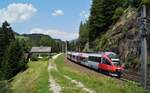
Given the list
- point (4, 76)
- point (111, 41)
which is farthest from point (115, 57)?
point (4, 76)

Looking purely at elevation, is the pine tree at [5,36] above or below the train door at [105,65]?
above

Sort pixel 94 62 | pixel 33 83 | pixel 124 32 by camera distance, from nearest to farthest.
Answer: pixel 33 83 < pixel 94 62 < pixel 124 32

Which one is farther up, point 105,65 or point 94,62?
point 94,62

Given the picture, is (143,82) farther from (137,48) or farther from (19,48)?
(19,48)

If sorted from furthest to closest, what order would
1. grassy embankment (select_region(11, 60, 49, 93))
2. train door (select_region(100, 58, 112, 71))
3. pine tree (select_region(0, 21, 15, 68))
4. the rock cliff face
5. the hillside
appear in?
pine tree (select_region(0, 21, 15, 68))
the hillside
the rock cliff face
train door (select_region(100, 58, 112, 71))
grassy embankment (select_region(11, 60, 49, 93))

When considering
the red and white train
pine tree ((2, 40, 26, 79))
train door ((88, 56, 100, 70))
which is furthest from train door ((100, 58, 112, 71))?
pine tree ((2, 40, 26, 79))

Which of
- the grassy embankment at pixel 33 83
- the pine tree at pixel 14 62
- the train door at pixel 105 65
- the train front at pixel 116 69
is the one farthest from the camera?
the pine tree at pixel 14 62

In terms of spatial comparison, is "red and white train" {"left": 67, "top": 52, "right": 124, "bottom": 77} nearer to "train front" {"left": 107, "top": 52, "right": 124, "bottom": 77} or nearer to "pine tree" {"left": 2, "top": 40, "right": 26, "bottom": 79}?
"train front" {"left": 107, "top": 52, "right": 124, "bottom": 77}

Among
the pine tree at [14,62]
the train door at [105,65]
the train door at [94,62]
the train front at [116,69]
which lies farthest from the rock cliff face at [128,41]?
the pine tree at [14,62]

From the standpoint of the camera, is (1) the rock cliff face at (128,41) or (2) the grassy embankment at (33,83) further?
(1) the rock cliff face at (128,41)

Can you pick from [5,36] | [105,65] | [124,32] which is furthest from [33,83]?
[5,36]

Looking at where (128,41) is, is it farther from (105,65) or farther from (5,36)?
(5,36)

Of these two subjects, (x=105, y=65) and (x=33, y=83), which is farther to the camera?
(x=105, y=65)

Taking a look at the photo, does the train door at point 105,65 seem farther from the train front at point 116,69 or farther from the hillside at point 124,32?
the hillside at point 124,32
